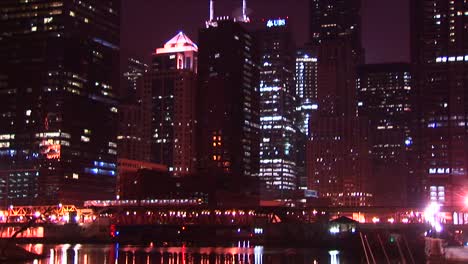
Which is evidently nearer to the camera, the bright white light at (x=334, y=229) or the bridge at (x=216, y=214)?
the bright white light at (x=334, y=229)

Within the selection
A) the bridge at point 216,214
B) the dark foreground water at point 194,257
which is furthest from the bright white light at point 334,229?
the dark foreground water at point 194,257

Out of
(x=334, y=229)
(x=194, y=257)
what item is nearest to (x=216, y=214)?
(x=334, y=229)

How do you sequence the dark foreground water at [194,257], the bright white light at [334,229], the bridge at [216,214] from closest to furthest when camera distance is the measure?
1. the dark foreground water at [194,257]
2. the bright white light at [334,229]
3. the bridge at [216,214]

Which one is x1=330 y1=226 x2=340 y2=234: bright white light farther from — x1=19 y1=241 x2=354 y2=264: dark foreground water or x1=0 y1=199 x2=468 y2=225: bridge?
x1=19 y1=241 x2=354 y2=264: dark foreground water

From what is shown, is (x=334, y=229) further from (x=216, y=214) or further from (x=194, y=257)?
(x=194, y=257)

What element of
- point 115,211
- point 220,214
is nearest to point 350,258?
point 220,214

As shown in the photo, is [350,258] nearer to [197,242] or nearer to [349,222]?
[349,222]

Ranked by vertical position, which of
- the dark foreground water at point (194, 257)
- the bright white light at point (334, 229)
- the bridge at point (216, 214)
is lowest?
the dark foreground water at point (194, 257)

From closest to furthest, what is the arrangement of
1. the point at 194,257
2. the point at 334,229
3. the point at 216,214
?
the point at 194,257 → the point at 334,229 → the point at 216,214

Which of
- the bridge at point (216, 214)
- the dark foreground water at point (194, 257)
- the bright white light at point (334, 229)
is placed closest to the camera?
the dark foreground water at point (194, 257)

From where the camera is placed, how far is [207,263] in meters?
104

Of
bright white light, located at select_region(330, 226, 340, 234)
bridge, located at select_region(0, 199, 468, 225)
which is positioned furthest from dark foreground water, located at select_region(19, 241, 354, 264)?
bridge, located at select_region(0, 199, 468, 225)

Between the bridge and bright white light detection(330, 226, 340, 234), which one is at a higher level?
the bridge

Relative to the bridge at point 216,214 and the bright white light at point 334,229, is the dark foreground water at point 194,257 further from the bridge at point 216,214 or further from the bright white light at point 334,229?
the bridge at point 216,214
